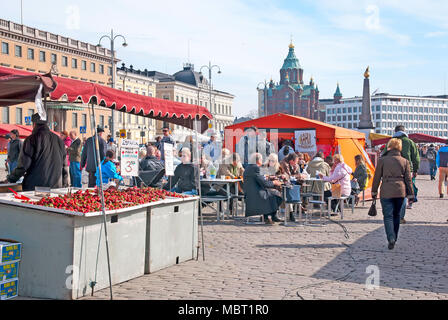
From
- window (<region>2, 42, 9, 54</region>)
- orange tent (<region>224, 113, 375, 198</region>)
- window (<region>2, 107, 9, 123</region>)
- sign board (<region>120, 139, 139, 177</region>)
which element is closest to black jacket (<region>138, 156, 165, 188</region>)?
sign board (<region>120, 139, 139, 177</region>)

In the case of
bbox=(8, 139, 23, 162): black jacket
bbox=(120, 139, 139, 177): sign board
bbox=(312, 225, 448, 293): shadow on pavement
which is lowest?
bbox=(312, 225, 448, 293): shadow on pavement

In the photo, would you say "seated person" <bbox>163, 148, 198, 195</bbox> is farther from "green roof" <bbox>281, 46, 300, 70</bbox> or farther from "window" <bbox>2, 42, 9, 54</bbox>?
"green roof" <bbox>281, 46, 300, 70</bbox>

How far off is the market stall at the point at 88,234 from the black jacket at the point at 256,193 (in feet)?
12.6

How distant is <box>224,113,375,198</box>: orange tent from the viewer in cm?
1877

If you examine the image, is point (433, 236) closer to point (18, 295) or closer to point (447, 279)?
point (447, 279)

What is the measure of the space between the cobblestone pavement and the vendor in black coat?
14.6 inches

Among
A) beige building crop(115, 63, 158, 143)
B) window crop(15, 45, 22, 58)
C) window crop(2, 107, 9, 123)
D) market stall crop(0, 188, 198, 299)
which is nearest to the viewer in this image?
market stall crop(0, 188, 198, 299)

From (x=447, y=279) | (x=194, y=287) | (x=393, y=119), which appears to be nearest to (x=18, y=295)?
(x=194, y=287)

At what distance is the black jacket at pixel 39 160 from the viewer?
8164 mm

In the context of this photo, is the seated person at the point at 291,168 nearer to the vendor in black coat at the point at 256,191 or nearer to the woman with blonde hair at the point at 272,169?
the woman with blonde hair at the point at 272,169

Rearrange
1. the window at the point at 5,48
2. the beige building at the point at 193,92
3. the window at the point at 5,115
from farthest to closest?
the beige building at the point at 193,92 → the window at the point at 5,115 → the window at the point at 5,48

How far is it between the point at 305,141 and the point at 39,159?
12.3 m

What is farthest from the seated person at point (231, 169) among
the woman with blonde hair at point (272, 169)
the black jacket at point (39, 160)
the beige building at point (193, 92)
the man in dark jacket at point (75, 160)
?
the beige building at point (193, 92)

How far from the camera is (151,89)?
10238cm
